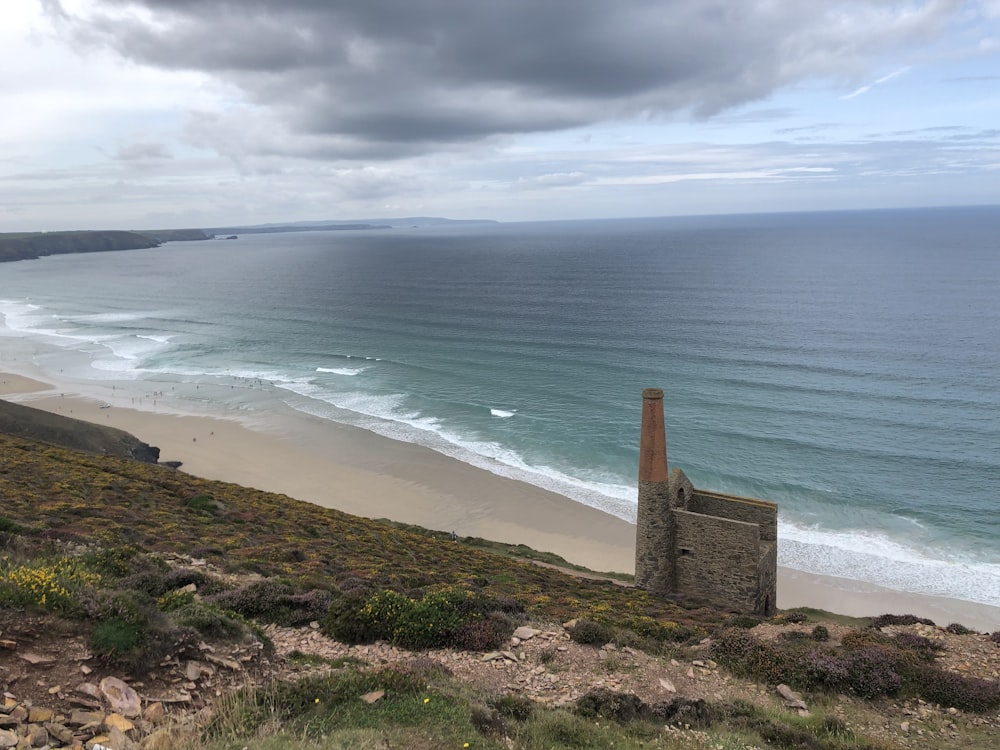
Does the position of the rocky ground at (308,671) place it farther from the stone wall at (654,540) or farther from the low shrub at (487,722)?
the stone wall at (654,540)

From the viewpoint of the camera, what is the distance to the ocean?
3547 cm

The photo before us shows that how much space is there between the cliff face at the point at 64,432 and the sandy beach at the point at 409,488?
4210 mm

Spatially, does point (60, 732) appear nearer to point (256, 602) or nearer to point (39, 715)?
point (39, 715)

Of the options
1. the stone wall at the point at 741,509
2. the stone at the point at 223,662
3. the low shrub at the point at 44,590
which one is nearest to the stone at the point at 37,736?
the low shrub at the point at 44,590

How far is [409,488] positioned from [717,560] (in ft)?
76.8

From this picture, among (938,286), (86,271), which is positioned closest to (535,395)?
(938,286)

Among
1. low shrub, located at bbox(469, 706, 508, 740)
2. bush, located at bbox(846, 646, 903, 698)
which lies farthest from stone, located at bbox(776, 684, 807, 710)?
low shrub, located at bbox(469, 706, 508, 740)

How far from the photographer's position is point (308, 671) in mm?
10523

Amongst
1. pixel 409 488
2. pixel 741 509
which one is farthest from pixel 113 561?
pixel 409 488

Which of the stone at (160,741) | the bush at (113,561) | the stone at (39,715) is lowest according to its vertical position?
the bush at (113,561)

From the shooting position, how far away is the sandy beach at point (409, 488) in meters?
27.8

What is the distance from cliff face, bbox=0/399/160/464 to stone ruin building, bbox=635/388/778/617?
33735 mm

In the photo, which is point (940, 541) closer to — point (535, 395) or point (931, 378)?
point (931, 378)

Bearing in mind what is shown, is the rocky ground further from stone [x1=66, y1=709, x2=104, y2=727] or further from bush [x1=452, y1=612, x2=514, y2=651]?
bush [x1=452, y1=612, x2=514, y2=651]
